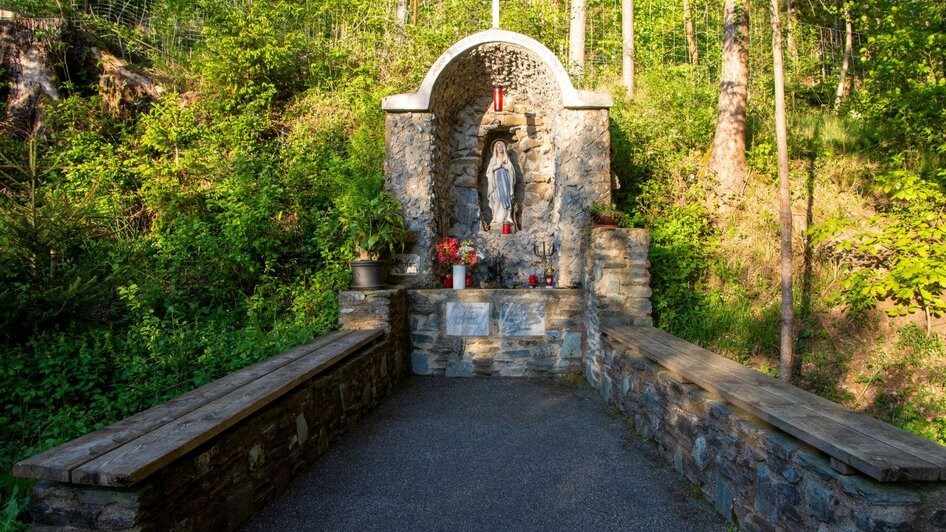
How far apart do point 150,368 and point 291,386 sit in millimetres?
2419

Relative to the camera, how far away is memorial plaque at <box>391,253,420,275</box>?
230 inches

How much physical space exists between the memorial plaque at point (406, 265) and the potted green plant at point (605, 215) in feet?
6.95

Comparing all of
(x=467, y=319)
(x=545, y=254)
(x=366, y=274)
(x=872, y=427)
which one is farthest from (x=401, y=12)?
(x=872, y=427)

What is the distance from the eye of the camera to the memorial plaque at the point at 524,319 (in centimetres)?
533

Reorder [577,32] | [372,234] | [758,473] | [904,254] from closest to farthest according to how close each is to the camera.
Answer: [758,473], [904,254], [372,234], [577,32]

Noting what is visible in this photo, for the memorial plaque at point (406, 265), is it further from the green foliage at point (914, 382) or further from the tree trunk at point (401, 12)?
the tree trunk at point (401, 12)

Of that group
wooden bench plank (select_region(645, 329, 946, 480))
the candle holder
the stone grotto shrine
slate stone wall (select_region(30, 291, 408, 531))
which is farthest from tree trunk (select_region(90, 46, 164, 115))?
wooden bench plank (select_region(645, 329, 946, 480))

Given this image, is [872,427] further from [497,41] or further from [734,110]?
[734,110]

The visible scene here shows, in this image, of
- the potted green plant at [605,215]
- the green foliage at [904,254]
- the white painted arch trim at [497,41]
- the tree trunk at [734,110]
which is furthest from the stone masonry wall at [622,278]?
the tree trunk at [734,110]

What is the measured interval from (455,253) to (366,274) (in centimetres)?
130

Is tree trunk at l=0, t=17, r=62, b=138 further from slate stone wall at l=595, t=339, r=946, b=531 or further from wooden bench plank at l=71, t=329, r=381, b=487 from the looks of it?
slate stone wall at l=595, t=339, r=946, b=531

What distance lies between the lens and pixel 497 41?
5.86 meters

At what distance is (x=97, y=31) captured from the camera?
820 cm

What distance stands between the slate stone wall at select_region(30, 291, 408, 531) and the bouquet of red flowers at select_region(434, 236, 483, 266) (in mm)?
1892
